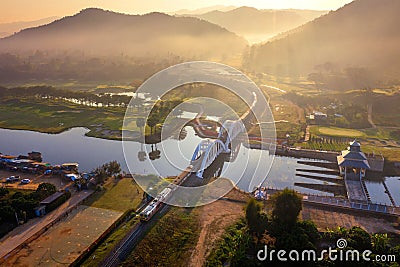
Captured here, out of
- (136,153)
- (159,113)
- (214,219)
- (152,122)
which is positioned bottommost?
(214,219)

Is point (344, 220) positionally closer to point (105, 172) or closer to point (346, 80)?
point (105, 172)

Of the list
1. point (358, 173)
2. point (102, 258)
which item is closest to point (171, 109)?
point (358, 173)

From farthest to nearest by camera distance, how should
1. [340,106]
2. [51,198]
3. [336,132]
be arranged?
[340,106], [336,132], [51,198]

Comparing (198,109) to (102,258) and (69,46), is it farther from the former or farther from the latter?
(69,46)

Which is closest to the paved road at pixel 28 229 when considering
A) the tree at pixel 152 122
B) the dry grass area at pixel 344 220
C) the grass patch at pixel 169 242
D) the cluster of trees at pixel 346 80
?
the grass patch at pixel 169 242

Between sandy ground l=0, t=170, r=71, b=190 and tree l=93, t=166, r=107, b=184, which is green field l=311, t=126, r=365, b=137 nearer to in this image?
tree l=93, t=166, r=107, b=184

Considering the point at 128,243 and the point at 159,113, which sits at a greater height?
the point at 159,113

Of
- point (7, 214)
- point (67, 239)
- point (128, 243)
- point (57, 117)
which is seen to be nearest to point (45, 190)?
point (7, 214)

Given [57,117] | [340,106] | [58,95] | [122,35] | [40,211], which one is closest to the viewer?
[40,211]

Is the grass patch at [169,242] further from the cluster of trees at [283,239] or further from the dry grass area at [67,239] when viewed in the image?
the dry grass area at [67,239]
